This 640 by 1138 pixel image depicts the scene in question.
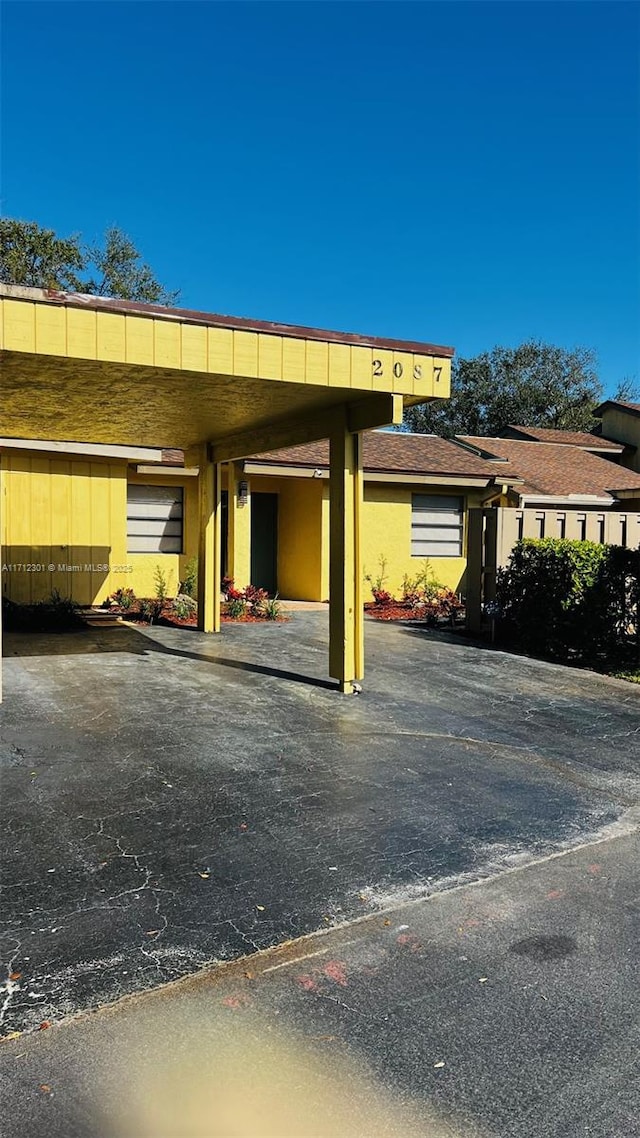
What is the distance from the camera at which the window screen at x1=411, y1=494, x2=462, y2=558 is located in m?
17.4

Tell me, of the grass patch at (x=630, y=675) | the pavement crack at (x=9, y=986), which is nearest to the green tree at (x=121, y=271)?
the grass patch at (x=630, y=675)

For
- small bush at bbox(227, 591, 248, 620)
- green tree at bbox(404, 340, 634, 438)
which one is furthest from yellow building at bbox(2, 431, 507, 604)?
green tree at bbox(404, 340, 634, 438)

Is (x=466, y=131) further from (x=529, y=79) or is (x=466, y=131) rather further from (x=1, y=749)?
(x=1, y=749)

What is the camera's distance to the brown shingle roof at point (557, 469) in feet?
64.0

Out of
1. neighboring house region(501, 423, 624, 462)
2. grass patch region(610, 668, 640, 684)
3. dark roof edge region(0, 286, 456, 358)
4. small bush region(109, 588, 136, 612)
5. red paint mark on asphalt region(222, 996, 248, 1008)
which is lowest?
red paint mark on asphalt region(222, 996, 248, 1008)

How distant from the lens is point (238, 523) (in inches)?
615

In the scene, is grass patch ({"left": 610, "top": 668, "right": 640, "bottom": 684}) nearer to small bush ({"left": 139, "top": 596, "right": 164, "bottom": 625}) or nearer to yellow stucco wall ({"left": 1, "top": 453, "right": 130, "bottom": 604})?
small bush ({"left": 139, "top": 596, "right": 164, "bottom": 625})

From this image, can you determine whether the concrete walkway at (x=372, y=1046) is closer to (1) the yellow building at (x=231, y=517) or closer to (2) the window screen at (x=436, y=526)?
(1) the yellow building at (x=231, y=517)

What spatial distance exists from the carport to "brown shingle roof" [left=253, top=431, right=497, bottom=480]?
5.92m

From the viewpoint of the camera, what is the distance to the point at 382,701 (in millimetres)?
7762

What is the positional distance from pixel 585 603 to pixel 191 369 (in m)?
6.53

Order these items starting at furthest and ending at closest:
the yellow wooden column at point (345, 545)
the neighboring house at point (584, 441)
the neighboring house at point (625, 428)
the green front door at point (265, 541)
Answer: the neighboring house at point (625, 428)
the neighboring house at point (584, 441)
the green front door at point (265, 541)
the yellow wooden column at point (345, 545)

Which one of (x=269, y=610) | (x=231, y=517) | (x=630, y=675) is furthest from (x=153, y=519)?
(x=630, y=675)

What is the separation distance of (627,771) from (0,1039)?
15.4ft
